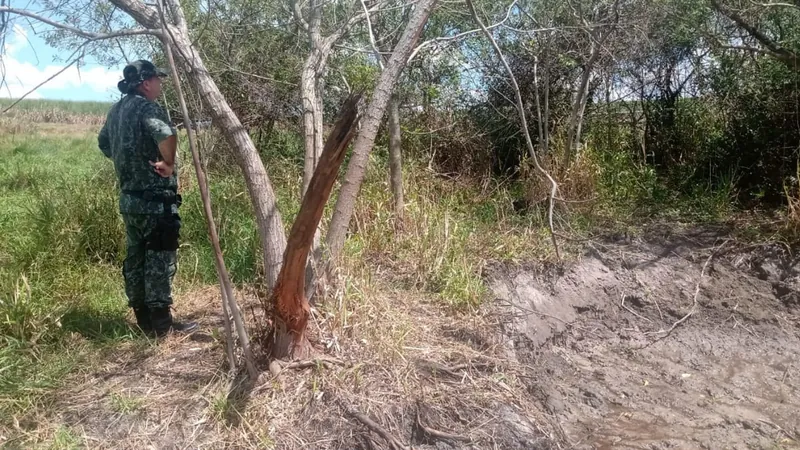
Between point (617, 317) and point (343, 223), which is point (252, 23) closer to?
point (343, 223)

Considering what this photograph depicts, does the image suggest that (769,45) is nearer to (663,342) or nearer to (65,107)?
(663,342)

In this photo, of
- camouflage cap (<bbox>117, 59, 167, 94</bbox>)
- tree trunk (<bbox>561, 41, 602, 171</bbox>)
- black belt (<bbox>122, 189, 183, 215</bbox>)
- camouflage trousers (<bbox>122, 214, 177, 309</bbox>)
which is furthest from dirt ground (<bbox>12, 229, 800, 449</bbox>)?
camouflage cap (<bbox>117, 59, 167, 94</bbox>)

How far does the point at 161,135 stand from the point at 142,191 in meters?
0.41

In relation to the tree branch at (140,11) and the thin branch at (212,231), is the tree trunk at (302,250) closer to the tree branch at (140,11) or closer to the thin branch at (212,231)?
the thin branch at (212,231)

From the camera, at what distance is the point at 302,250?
3018mm

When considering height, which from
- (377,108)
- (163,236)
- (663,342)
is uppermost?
(377,108)

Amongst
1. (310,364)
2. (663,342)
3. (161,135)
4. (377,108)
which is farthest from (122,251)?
(663,342)

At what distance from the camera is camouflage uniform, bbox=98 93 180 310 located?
3.70 metres

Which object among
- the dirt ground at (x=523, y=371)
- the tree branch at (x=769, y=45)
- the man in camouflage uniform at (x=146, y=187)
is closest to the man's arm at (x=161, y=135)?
the man in camouflage uniform at (x=146, y=187)

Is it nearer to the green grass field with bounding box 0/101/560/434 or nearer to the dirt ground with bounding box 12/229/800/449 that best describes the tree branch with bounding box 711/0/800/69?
the dirt ground with bounding box 12/229/800/449

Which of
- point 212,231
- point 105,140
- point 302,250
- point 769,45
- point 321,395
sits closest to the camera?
point 212,231

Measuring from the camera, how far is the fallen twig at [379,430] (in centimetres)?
310

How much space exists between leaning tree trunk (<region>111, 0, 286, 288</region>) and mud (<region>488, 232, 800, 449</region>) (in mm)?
1764

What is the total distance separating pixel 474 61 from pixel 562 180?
203 centimetres
